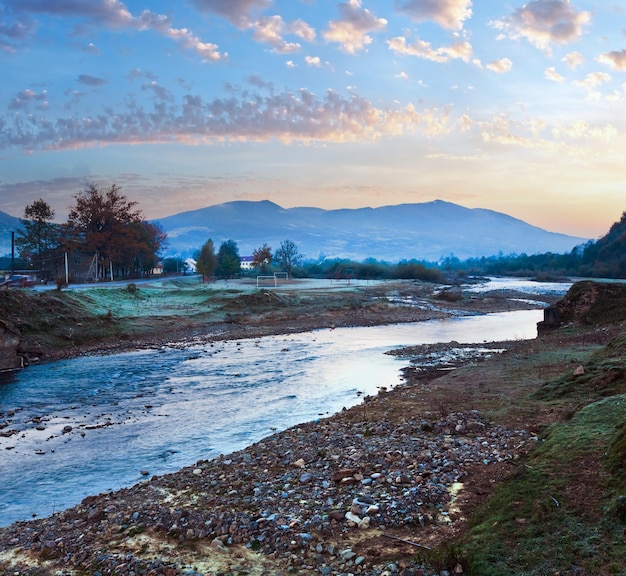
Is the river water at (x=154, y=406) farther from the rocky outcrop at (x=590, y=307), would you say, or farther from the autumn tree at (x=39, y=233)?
the autumn tree at (x=39, y=233)

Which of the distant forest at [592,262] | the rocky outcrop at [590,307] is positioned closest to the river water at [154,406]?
the rocky outcrop at [590,307]

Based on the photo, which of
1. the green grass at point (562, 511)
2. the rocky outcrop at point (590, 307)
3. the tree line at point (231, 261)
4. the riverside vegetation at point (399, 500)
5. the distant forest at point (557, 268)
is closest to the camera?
the green grass at point (562, 511)

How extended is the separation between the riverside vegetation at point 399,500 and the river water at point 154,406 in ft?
5.51

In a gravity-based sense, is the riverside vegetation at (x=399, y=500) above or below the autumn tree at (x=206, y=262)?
below

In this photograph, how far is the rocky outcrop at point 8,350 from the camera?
27.3 m

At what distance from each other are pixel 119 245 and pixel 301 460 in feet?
250

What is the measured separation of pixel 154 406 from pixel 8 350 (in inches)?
523

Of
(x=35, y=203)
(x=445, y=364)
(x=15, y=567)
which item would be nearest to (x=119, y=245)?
(x=35, y=203)

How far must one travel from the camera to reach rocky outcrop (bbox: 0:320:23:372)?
27.3 m

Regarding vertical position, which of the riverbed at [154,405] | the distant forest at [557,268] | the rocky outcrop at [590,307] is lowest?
the riverbed at [154,405]

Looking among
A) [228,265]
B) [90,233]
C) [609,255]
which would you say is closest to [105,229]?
[90,233]

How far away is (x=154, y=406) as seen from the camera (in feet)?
62.4

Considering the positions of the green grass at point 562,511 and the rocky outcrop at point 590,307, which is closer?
the green grass at point 562,511

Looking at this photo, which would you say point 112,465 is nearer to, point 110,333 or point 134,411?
point 134,411
